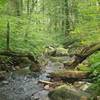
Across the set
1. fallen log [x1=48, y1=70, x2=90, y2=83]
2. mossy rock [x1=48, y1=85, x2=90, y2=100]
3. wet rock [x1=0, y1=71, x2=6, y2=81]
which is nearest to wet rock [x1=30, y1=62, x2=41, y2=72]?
wet rock [x1=0, y1=71, x2=6, y2=81]

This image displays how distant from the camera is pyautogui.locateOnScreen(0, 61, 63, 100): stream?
28.0 feet

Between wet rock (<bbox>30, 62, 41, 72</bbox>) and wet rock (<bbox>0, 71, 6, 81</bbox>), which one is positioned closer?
wet rock (<bbox>0, 71, 6, 81</bbox>)

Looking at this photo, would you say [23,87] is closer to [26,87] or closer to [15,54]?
[26,87]

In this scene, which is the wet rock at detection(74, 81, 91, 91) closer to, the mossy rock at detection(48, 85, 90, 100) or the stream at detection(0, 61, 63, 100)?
the mossy rock at detection(48, 85, 90, 100)

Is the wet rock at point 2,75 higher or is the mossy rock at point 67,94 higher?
the mossy rock at point 67,94

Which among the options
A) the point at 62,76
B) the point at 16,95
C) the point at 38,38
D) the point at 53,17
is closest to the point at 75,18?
the point at 53,17

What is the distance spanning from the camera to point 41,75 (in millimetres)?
12203

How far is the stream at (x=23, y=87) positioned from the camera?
8538 mm

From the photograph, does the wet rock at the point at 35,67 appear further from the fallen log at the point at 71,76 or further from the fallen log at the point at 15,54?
the fallen log at the point at 71,76

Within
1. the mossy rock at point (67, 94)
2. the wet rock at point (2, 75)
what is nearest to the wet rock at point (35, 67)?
the wet rock at point (2, 75)

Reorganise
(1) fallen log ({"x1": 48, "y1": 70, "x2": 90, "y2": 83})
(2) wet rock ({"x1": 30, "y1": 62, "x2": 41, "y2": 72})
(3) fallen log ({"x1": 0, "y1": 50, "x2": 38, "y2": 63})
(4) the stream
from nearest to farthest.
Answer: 1. (4) the stream
2. (1) fallen log ({"x1": 48, "y1": 70, "x2": 90, "y2": 83})
3. (3) fallen log ({"x1": 0, "y1": 50, "x2": 38, "y2": 63})
4. (2) wet rock ({"x1": 30, "y1": 62, "x2": 41, "y2": 72})

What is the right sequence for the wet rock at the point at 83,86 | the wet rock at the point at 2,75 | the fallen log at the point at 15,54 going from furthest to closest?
the fallen log at the point at 15,54 → the wet rock at the point at 2,75 → the wet rock at the point at 83,86

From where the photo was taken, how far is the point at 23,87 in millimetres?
9930

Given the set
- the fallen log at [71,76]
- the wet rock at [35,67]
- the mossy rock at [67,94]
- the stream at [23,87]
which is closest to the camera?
the mossy rock at [67,94]
